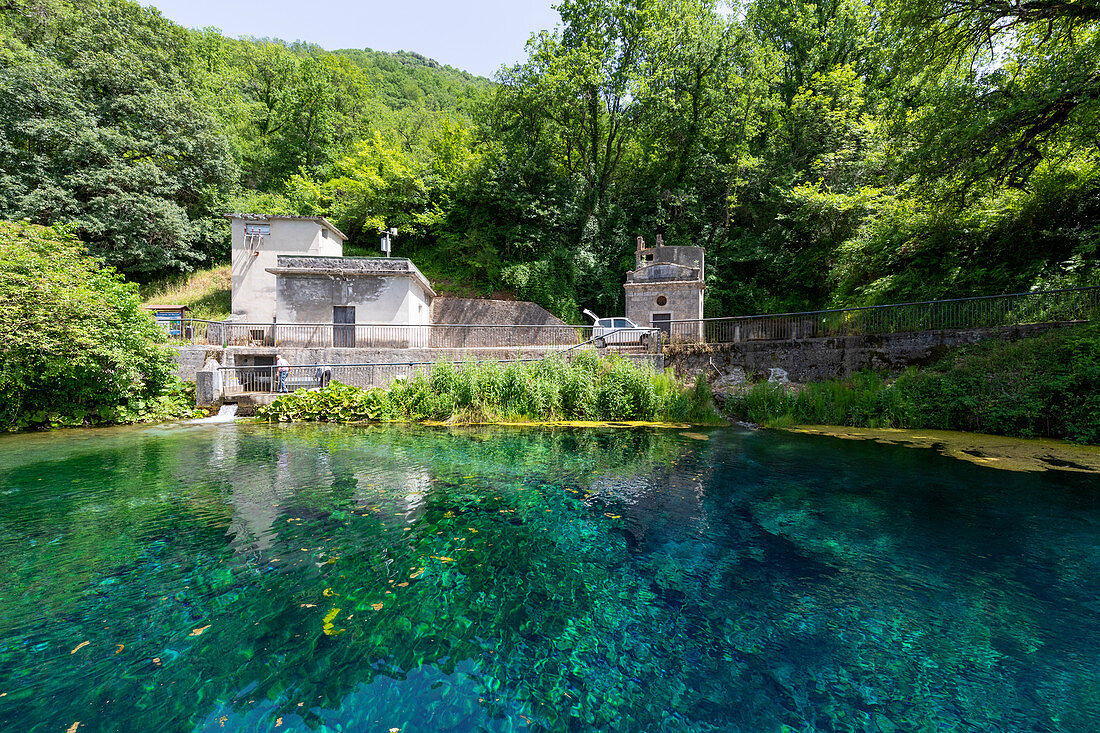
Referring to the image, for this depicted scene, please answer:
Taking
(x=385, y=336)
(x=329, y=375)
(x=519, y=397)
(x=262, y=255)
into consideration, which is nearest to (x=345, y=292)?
(x=385, y=336)

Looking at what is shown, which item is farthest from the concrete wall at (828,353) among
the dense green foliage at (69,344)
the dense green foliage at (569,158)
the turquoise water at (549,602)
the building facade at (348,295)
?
the dense green foliage at (69,344)

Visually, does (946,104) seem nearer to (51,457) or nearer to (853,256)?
(853,256)

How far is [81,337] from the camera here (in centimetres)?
1150

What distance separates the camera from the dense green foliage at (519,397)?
1373cm

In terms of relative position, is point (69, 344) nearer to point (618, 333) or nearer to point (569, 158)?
point (618, 333)

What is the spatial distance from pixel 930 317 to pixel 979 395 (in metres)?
3.76

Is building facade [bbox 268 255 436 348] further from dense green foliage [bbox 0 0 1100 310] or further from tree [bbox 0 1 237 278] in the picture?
tree [bbox 0 1 237 278]

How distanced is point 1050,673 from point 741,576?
205cm

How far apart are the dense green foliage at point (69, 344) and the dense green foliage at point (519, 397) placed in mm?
3682

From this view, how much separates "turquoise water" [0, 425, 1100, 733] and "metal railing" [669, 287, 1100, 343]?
277 inches

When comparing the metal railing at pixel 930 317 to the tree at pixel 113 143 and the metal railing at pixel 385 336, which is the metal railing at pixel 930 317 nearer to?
the metal railing at pixel 385 336

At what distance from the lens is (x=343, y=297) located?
20438 mm

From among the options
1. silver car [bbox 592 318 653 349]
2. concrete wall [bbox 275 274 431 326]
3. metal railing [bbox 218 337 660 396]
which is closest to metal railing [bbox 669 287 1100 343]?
silver car [bbox 592 318 653 349]

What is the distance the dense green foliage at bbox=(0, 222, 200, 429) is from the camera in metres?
11.0
